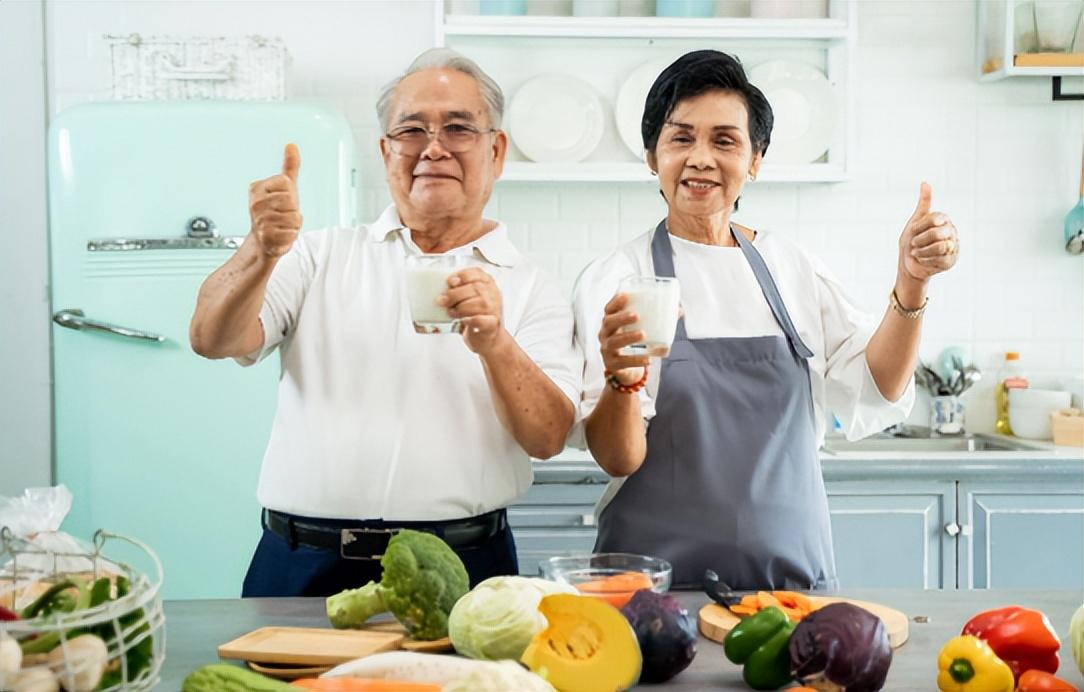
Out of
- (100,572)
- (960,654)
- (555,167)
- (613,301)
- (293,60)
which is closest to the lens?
(100,572)

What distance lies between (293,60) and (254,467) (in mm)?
1544

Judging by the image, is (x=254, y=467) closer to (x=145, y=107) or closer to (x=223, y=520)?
(x=223, y=520)

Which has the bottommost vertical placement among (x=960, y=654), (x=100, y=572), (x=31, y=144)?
(x=960, y=654)

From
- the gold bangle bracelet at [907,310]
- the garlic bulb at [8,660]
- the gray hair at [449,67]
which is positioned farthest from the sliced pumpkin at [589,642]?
the gray hair at [449,67]

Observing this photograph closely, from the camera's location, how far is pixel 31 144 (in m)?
4.26

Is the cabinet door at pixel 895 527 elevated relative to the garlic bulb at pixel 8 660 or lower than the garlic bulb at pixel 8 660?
lower

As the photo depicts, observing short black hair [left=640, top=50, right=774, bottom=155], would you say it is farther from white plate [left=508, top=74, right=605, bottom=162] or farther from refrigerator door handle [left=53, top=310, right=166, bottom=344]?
refrigerator door handle [left=53, top=310, right=166, bottom=344]

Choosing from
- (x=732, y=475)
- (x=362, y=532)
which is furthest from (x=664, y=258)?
(x=362, y=532)

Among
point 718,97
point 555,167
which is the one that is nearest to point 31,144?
point 555,167

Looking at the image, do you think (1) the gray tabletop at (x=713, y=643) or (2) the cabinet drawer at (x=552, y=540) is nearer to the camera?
(1) the gray tabletop at (x=713, y=643)

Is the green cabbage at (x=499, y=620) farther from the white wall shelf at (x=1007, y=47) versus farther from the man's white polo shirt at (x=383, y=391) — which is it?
the white wall shelf at (x=1007, y=47)

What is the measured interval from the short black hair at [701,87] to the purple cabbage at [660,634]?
3.74ft

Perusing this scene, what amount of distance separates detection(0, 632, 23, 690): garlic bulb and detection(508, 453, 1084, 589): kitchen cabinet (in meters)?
2.58

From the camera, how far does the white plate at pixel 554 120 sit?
4.05 m
